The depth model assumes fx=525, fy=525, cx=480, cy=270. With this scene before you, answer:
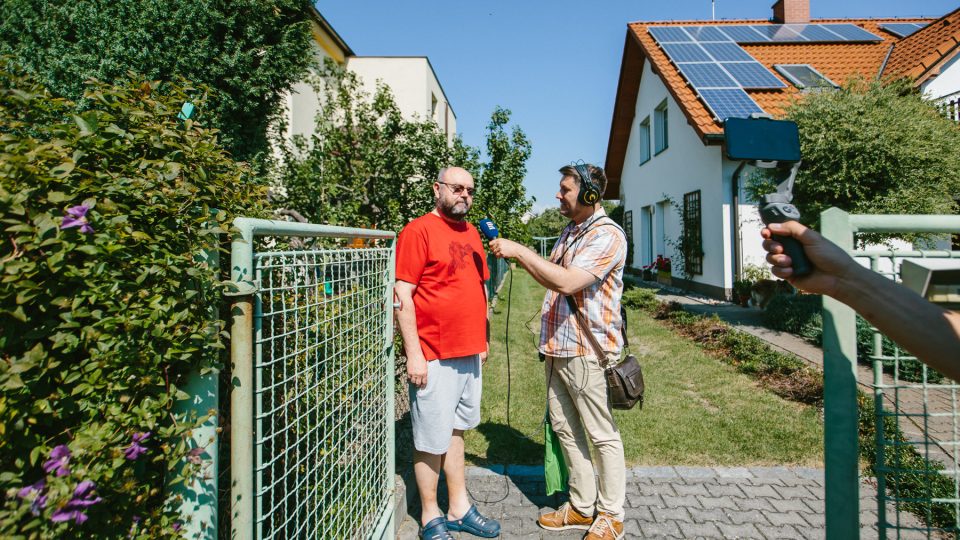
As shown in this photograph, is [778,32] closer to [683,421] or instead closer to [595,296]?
[683,421]

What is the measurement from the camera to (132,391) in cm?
116

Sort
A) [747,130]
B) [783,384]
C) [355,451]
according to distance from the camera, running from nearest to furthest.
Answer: [747,130], [355,451], [783,384]

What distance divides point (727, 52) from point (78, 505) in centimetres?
1632

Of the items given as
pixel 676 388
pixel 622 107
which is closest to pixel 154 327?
pixel 676 388

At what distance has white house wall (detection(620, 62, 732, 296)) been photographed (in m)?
11.5

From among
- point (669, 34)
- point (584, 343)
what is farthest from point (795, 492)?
point (669, 34)

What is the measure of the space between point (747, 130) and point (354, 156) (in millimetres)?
6560

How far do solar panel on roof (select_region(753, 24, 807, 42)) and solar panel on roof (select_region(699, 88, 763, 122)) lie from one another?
4.33 metres

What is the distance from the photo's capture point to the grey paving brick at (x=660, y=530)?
303 cm

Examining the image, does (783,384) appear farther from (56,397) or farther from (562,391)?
(56,397)

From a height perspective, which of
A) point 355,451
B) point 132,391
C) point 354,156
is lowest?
point 355,451

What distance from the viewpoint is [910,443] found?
150cm

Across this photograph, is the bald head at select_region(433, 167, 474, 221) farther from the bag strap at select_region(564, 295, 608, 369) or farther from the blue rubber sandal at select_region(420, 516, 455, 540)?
the blue rubber sandal at select_region(420, 516, 455, 540)

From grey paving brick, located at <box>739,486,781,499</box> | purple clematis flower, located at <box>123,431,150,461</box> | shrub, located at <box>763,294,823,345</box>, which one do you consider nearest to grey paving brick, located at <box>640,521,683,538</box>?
grey paving brick, located at <box>739,486,781,499</box>
